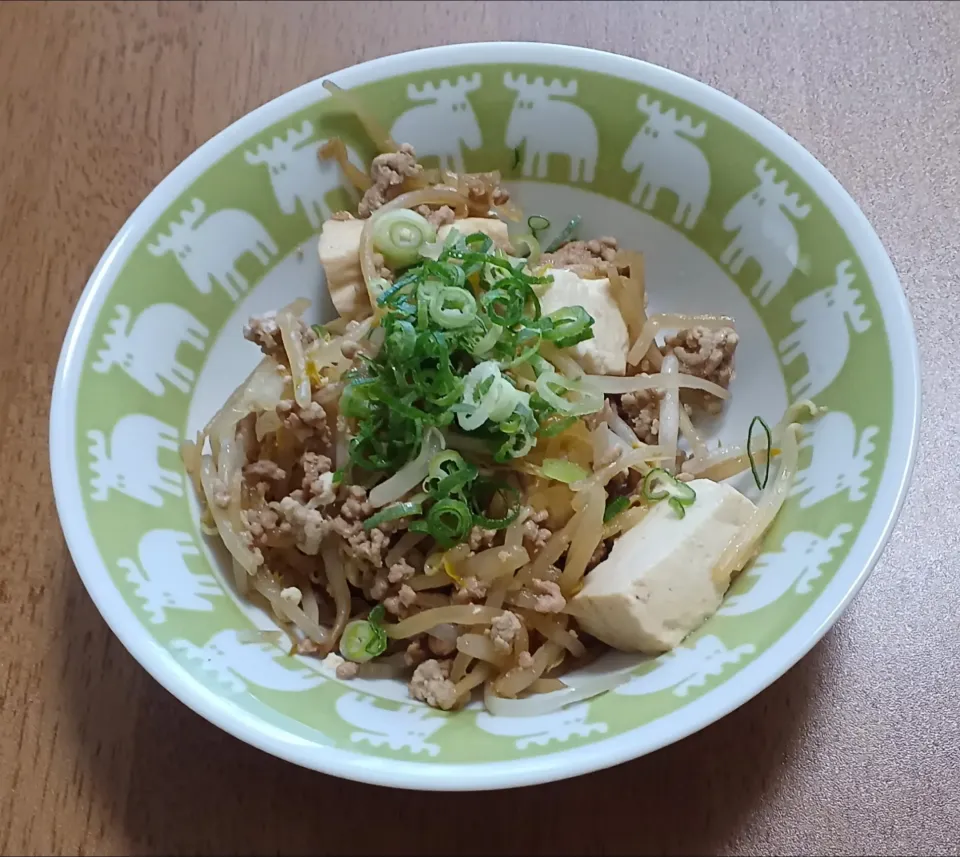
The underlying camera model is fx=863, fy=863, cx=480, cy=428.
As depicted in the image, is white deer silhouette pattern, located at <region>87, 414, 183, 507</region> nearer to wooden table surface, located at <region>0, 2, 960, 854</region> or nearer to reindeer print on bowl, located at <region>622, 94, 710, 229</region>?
wooden table surface, located at <region>0, 2, 960, 854</region>

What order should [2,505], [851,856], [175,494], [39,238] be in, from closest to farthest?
[851,856]
[175,494]
[2,505]
[39,238]

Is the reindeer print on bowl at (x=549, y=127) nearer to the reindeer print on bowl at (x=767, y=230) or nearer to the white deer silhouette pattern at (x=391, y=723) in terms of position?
the reindeer print on bowl at (x=767, y=230)

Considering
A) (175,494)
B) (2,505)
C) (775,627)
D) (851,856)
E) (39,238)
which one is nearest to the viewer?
(775,627)

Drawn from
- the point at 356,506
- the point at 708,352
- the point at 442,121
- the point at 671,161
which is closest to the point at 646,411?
the point at 708,352

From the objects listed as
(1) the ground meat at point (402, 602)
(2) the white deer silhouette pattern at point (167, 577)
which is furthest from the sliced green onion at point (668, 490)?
(2) the white deer silhouette pattern at point (167, 577)

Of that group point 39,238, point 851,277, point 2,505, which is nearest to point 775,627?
point 851,277

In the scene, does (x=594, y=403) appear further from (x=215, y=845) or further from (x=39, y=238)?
(x=39, y=238)

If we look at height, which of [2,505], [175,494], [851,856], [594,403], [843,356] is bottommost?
[851,856]
